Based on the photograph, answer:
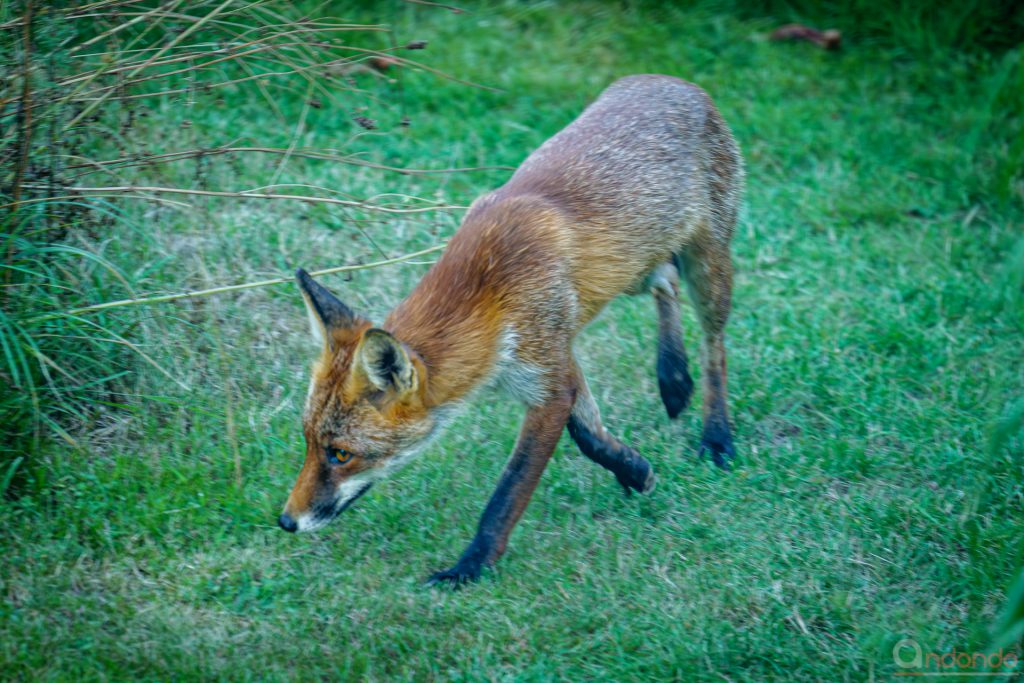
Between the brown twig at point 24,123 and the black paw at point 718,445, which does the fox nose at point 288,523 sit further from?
the black paw at point 718,445

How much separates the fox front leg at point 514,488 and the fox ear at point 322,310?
98 centimetres

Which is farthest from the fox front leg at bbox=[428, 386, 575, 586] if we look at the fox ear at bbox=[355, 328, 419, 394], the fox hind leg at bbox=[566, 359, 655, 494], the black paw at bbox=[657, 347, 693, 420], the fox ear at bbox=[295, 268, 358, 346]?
the black paw at bbox=[657, 347, 693, 420]

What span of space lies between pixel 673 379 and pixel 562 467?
83 centimetres

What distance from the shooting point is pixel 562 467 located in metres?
5.33

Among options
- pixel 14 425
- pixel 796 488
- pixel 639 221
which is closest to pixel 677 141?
pixel 639 221

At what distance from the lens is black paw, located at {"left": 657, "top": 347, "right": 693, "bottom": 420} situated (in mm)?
5516

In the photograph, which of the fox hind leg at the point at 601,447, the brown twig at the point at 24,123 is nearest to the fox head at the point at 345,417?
the fox hind leg at the point at 601,447

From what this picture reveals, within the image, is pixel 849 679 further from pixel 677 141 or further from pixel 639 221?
pixel 677 141

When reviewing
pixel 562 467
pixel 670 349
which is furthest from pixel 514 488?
pixel 670 349

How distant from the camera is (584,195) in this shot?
491 centimetres

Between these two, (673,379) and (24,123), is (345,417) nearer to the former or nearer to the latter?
(24,123)

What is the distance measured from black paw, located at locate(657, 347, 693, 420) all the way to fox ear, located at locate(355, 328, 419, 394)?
191cm

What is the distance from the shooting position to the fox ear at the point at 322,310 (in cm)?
413

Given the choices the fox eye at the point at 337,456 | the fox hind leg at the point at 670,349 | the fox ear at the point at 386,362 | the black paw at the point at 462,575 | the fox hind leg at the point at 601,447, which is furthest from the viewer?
the fox hind leg at the point at 670,349
